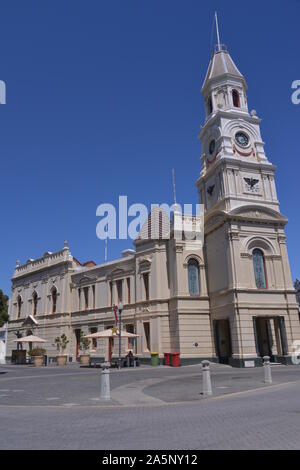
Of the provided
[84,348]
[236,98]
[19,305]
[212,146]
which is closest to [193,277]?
[212,146]

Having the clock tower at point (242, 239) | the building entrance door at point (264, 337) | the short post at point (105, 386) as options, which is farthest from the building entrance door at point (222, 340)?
the short post at point (105, 386)

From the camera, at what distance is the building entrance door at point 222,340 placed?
29.8 metres

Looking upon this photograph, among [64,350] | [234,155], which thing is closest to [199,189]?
[234,155]

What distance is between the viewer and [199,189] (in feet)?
118

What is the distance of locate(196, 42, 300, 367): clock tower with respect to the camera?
2717 centimetres

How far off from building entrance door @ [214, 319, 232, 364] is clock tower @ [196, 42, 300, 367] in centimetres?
8

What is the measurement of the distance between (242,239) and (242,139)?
10.4 m

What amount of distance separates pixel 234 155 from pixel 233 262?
406 inches

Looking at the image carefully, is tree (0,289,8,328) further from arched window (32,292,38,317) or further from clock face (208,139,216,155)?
clock face (208,139,216,155)

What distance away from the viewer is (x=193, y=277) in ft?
104

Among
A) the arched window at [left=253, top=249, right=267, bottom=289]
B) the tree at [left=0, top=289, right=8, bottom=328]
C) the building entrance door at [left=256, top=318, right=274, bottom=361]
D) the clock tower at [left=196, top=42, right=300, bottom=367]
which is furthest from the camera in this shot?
the building entrance door at [left=256, top=318, right=274, bottom=361]

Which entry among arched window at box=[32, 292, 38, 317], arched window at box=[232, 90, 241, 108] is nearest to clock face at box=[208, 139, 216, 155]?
arched window at box=[232, 90, 241, 108]

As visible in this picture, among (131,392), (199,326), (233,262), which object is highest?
(233,262)
